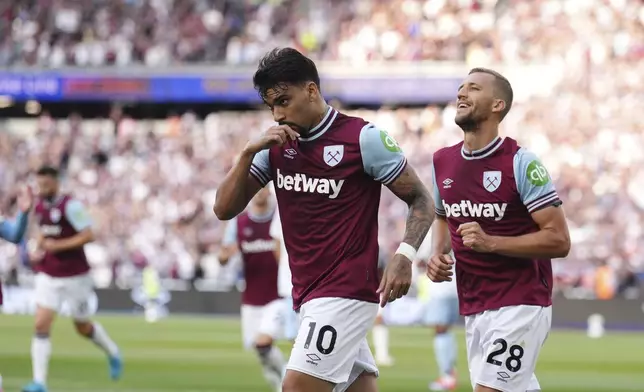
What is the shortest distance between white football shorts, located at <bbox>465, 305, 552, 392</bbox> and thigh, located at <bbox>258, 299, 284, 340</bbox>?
6375mm

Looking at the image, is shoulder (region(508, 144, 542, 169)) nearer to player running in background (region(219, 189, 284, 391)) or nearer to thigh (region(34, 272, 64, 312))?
player running in background (region(219, 189, 284, 391))

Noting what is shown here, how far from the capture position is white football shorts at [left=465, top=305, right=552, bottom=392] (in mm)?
7922

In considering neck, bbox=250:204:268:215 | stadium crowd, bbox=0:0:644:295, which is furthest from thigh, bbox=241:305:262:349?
stadium crowd, bbox=0:0:644:295

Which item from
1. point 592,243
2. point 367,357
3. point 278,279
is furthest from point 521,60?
point 367,357

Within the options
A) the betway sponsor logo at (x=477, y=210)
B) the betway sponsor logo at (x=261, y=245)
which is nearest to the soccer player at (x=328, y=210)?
the betway sponsor logo at (x=477, y=210)

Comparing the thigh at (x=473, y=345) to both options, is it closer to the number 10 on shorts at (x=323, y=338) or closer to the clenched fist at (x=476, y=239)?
the clenched fist at (x=476, y=239)

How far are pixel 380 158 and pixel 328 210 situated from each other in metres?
0.41

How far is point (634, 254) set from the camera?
2944cm

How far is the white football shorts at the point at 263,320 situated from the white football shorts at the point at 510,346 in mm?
6457

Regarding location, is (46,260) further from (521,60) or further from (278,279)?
(521,60)

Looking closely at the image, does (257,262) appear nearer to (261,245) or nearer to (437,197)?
(261,245)

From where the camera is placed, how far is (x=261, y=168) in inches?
300

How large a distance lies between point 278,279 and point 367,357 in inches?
331

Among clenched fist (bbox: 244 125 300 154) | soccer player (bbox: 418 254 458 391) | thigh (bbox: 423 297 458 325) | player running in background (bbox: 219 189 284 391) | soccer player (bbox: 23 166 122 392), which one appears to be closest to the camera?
clenched fist (bbox: 244 125 300 154)
